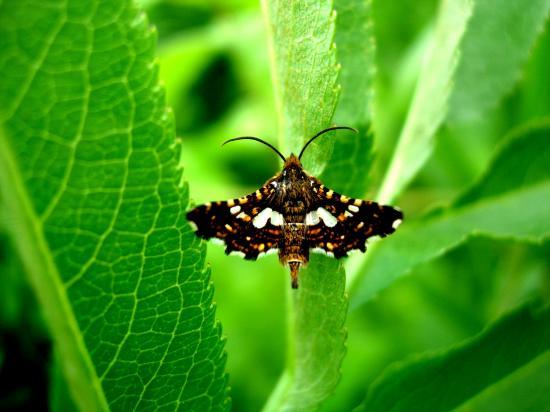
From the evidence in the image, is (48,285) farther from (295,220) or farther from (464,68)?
(464,68)

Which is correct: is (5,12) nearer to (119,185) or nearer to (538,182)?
(119,185)

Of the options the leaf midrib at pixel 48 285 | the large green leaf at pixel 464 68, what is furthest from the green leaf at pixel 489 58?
the leaf midrib at pixel 48 285

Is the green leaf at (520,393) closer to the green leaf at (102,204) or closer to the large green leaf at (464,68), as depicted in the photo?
the large green leaf at (464,68)

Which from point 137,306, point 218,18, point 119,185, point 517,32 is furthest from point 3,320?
point 218,18

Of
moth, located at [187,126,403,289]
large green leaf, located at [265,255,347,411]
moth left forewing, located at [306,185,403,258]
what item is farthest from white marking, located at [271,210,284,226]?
large green leaf, located at [265,255,347,411]

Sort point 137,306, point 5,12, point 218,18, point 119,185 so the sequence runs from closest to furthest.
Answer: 1. point 5,12
2. point 119,185
3. point 137,306
4. point 218,18
